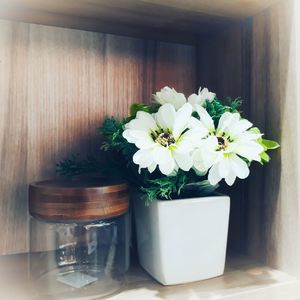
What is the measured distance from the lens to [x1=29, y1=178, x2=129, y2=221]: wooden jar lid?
1.62 ft

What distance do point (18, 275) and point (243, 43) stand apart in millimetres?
588

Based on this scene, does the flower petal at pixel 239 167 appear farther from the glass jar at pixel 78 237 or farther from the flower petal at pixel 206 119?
the glass jar at pixel 78 237

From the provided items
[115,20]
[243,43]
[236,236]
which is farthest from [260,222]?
[115,20]

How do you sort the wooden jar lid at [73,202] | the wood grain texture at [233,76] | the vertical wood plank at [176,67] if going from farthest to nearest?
the vertical wood plank at [176,67], the wood grain texture at [233,76], the wooden jar lid at [73,202]

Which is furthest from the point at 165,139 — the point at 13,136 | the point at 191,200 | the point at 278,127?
the point at 13,136

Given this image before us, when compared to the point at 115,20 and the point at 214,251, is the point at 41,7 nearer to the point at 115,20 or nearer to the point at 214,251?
the point at 115,20

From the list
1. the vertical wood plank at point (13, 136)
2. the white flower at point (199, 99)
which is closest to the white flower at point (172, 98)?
the white flower at point (199, 99)

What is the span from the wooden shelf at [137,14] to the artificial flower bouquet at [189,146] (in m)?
0.18

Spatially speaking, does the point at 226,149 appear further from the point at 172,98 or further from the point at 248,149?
the point at 172,98

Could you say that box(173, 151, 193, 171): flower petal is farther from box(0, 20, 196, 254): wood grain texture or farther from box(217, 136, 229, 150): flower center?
box(0, 20, 196, 254): wood grain texture

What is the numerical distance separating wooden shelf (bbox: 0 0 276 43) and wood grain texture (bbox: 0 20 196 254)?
3 centimetres

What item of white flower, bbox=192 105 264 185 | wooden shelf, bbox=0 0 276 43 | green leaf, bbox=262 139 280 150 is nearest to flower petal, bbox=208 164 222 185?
white flower, bbox=192 105 264 185

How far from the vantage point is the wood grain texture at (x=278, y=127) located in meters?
0.58

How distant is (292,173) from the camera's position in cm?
58
